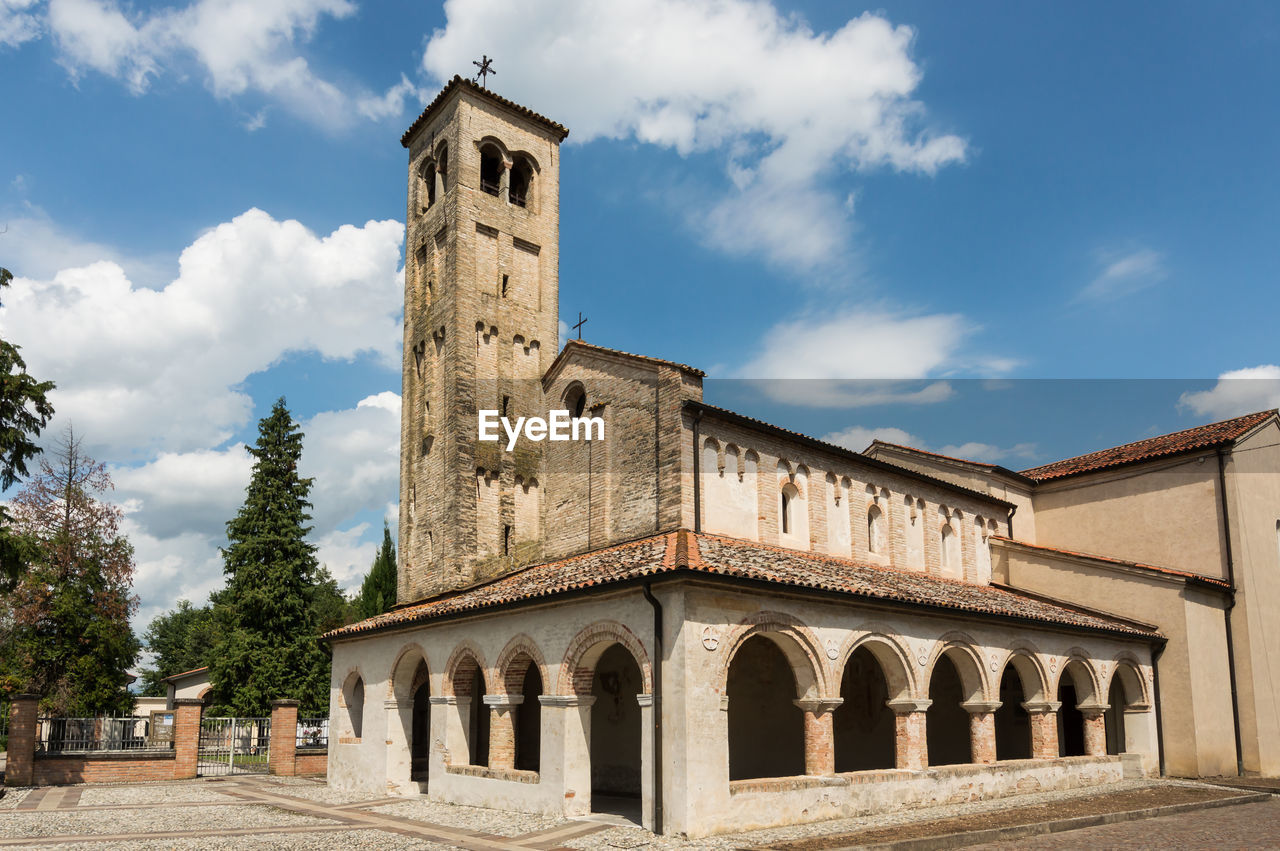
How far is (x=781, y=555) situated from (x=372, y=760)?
32.8 feet

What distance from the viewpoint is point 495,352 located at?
2320 cm

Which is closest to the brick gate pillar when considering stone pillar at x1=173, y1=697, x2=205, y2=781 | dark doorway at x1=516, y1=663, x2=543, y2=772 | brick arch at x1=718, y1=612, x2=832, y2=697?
brick arch at x1=718, y1=612, x2=832, y2=697

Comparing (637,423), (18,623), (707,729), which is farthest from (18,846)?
(18,623)

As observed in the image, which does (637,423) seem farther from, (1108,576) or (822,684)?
(1108,576)

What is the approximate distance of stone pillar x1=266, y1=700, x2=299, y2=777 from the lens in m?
25.0

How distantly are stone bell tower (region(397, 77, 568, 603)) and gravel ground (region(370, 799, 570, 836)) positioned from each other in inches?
211

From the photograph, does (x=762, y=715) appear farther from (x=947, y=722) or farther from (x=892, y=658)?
(x=947, y=722)

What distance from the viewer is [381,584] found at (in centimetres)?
4306

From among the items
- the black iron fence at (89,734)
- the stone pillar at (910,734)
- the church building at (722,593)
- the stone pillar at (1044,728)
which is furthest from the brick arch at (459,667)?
the stone pillar at (1044,728)

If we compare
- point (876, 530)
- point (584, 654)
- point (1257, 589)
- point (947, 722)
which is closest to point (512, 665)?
point (584, 654)

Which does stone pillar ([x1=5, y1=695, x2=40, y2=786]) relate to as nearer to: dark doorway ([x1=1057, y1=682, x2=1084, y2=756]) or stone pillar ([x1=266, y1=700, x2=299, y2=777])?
stone pillar ([x1=266, y1=700, x2=299, y2=777])

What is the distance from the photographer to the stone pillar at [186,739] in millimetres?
23281

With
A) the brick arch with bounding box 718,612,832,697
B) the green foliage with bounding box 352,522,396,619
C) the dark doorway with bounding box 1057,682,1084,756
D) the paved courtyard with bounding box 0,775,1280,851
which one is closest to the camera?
the paved courtyard with bounding box 0,775,1280,851

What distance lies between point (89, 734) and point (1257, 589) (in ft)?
96.8
